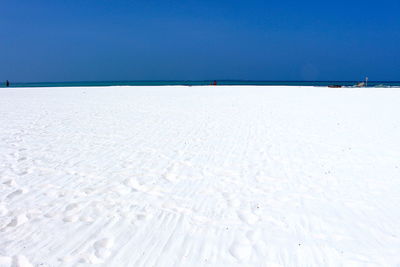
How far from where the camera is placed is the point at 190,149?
7570mm

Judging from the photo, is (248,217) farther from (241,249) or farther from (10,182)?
(10,182)

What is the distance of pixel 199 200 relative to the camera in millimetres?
4605

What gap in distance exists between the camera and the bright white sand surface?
3.30 metres

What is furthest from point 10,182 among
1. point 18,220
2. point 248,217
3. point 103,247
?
point 248,217

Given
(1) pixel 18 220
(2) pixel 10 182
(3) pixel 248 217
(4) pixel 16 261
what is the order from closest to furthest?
(4) pixel 16 261 → (1) pixel 18 220 → (3) pixel 248 217 → (2) pixel 10 182

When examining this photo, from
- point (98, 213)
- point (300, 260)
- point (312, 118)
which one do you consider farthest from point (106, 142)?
point (312, 118)

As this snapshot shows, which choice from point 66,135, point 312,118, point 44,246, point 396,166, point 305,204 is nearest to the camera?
point 44,246

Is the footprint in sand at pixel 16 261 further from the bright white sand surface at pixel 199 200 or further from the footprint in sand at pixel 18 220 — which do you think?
the footprint in sand at pixel 18 220

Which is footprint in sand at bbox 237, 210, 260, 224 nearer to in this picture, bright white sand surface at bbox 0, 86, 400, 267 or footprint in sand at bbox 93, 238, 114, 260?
bright white sand surface at bbox 0, 86, 400, 267

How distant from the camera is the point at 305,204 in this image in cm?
448

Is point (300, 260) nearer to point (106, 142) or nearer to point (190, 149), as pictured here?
point (190, 149)

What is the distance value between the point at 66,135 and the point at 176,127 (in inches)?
136

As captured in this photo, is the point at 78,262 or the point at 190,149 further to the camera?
the point at 190,149

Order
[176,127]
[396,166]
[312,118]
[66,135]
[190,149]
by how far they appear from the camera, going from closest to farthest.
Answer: [396,166]
[190,149]
[66,135]
[176,127]
[312,118]
